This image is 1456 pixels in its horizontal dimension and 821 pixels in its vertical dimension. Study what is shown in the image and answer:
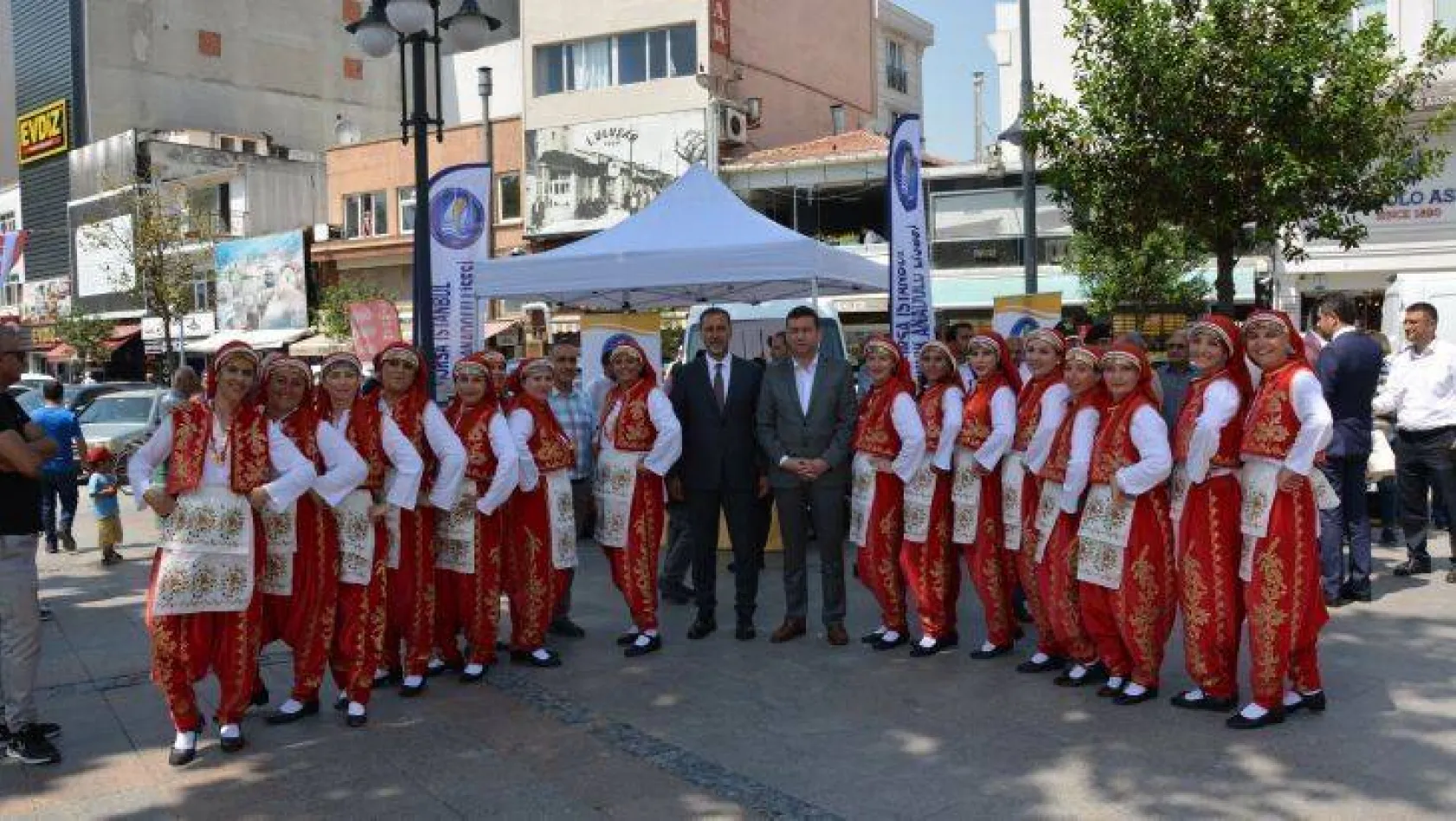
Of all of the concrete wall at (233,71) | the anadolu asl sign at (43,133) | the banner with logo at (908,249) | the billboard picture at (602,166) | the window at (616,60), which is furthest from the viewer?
the anadolu asl sign at (43,133)

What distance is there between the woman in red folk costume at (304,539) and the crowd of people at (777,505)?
1cm

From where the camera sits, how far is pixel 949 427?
5.93m

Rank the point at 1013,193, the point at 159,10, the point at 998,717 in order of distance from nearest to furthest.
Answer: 1. the point at 998,717
2. the point at 1013,193
3. the point at 159,10

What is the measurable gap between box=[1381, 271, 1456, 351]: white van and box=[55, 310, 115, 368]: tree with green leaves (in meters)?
38.8

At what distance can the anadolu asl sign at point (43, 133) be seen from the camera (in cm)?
4669

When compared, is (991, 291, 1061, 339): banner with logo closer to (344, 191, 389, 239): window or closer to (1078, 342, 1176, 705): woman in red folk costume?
(1078, 342, 1176, 705): woman in red folk costume

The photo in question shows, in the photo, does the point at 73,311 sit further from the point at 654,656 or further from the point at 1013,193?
the point at 654,656

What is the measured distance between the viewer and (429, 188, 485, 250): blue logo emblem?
1002cm

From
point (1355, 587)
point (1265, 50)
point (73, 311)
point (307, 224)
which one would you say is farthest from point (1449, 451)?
point (73, 311)

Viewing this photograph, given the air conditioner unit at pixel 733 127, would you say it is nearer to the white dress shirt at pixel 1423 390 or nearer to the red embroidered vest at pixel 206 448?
the white dress shirt at pixel 1423 390

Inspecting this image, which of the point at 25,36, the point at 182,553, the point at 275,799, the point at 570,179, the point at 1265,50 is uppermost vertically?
the point at 25,36

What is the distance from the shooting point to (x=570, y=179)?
101 ft

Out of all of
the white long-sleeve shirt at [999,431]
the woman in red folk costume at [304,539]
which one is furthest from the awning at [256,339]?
the white long-sleeve shirt at [999,431]

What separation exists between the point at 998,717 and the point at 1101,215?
7.70 metres
